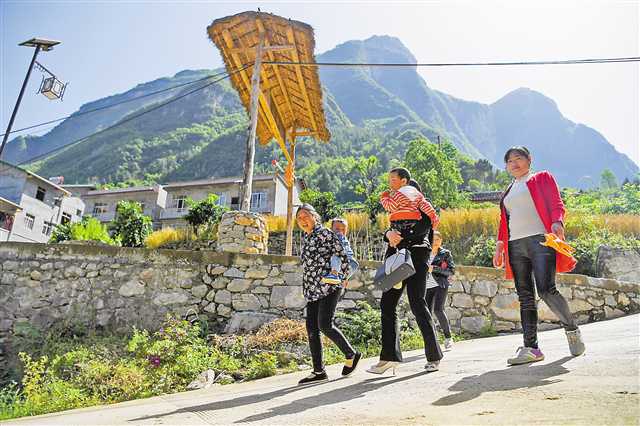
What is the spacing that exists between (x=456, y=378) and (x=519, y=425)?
1.16 m

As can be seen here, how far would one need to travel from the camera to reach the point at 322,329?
10.5ft

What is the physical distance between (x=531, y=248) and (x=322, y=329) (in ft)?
5.32

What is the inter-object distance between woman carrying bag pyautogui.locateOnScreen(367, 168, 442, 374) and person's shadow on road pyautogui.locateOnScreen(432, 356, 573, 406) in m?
0.47

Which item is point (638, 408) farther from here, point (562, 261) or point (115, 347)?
point (115, 347)

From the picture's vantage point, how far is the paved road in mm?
1439

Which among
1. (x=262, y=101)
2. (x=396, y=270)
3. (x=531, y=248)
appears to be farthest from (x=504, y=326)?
(x=262, y=101)

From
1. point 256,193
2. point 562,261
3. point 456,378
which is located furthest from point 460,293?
point 256,193

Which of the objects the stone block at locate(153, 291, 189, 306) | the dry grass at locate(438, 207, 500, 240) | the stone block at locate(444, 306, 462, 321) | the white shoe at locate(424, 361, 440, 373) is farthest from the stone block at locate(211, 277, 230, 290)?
the dry grass at locate(438, 207, 500, 240)

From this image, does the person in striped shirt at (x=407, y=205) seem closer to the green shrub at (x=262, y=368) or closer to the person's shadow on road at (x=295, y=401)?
the person's shadow on road at (x=295, y=401)

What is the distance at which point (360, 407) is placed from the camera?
73.8 inches

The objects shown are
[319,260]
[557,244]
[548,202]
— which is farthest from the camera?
[319,260]

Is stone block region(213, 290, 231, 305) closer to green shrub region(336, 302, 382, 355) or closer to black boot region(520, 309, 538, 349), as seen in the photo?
green shrub region(336, 302, 382, 355)

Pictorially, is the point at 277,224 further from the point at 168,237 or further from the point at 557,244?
the point at 557,244

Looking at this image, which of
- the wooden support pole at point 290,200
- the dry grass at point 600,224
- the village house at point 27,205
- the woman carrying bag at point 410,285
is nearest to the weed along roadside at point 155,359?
the woman carrying bag at point 410,285
